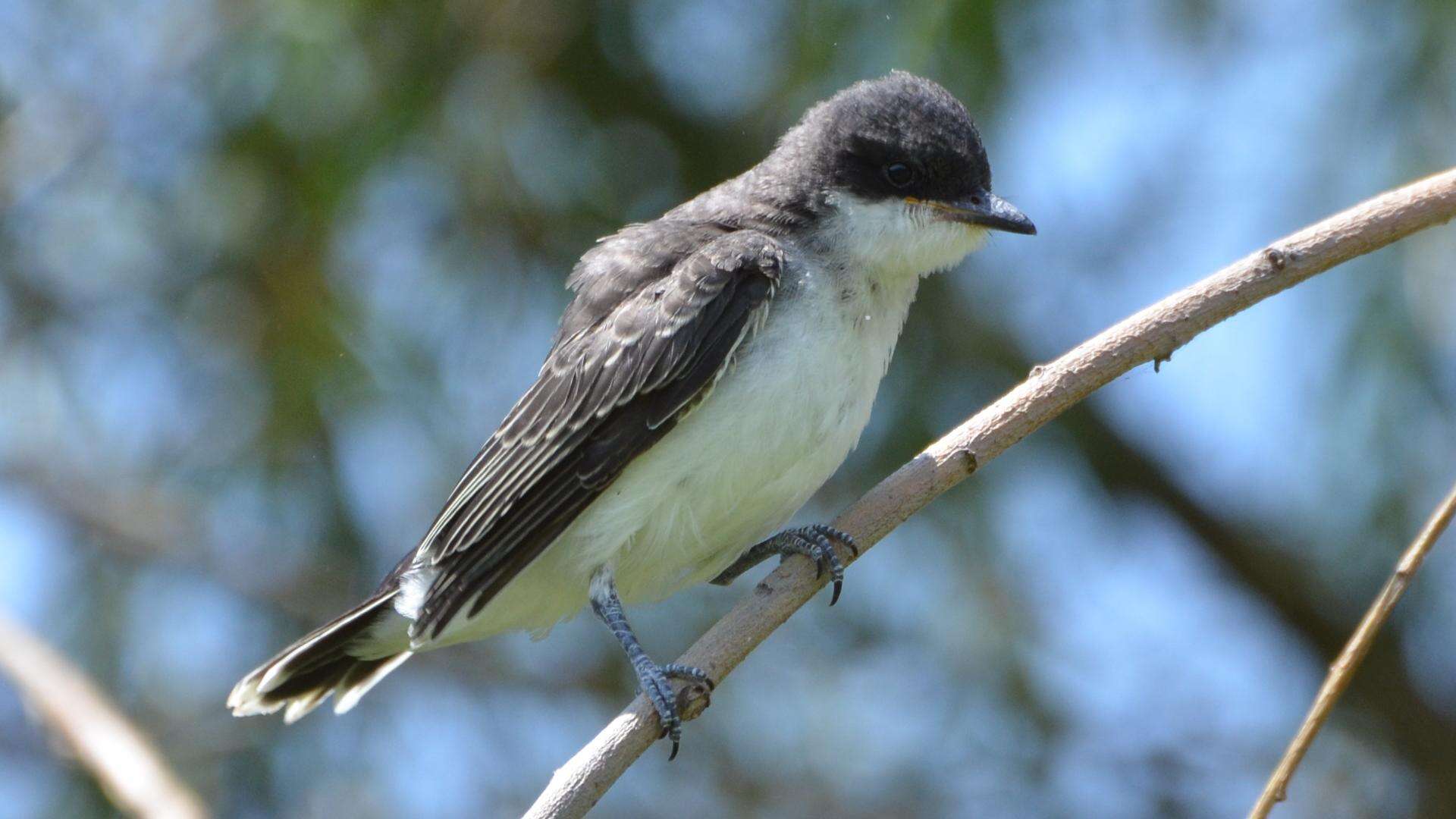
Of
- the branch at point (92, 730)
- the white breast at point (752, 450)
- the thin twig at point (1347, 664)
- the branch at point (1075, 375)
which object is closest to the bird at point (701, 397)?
the white breast at point (752, 450)

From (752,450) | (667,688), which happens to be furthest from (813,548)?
(667,688)

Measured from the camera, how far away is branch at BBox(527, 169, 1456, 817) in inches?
120

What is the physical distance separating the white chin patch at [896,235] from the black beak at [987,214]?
3cm

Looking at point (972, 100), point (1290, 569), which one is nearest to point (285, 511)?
point (972, 100)

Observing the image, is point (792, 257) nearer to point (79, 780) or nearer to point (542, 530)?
point (542, 530)

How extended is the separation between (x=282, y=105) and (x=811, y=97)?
1829 millimetres

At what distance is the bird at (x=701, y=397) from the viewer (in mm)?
3770

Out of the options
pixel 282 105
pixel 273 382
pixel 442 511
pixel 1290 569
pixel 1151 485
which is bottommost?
pixel 1290 569

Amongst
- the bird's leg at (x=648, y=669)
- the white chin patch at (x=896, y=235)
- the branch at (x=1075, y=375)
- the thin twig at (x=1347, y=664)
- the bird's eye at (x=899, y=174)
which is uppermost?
the bird's eye at (x=899, y=174)

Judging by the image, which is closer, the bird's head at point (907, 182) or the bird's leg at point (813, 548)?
the bird's leg at point (813, 548)

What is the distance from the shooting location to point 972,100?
476 cm

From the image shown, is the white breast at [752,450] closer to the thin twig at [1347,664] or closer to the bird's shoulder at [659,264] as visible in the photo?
the bird's shoulder at [659,264]

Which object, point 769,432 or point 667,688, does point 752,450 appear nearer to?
point 769,432

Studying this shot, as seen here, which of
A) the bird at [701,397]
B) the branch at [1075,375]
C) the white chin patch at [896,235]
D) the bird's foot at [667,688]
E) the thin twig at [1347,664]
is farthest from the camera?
the white chin patch at [896,235]
